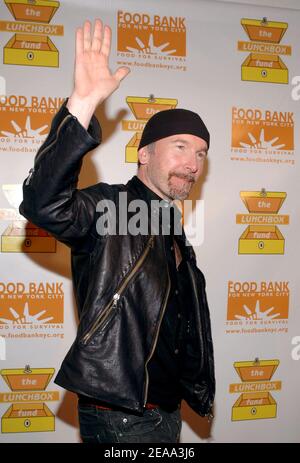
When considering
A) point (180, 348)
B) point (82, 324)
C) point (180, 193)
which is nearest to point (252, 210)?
point (180, 193)

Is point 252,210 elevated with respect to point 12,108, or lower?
lower

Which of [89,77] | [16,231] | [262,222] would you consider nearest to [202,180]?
[262,222]

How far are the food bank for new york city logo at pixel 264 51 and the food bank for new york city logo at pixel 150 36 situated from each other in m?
0.37

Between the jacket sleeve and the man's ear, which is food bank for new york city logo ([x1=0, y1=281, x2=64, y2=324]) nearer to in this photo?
the man's ear

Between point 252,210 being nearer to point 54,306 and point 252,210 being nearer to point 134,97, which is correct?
point 134,97

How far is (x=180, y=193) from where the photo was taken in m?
1.99

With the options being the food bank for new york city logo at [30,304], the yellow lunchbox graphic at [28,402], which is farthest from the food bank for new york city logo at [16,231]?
the yellow lunchbox graphic at [28,402]

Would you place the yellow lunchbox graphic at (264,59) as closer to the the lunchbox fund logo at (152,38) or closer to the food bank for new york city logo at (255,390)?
the the lunchbox fund logo at (152,38)

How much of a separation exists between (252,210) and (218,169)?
12.5 inches

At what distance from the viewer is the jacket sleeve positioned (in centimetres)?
146

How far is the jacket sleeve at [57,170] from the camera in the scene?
1461 millimetres

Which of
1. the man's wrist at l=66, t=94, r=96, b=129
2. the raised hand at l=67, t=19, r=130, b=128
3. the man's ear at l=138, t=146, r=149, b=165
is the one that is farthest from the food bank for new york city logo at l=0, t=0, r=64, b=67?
the man's wrist at l=66, t=94, r=96, b=129

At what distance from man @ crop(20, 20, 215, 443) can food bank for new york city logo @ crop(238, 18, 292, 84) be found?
1205 mm

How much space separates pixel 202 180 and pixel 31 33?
1224mm
